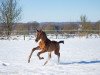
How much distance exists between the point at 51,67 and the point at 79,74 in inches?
58.4

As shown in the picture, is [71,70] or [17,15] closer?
[71,70]

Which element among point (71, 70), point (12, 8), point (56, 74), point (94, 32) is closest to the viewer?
point (56, 74)

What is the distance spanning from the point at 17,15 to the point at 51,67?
28.7 meters

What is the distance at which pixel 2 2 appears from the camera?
124ft

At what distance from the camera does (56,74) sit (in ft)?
27.6

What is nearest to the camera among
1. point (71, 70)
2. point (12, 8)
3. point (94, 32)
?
point (71, 70)

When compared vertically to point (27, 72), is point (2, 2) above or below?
above

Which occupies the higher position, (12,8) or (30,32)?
(12,8)

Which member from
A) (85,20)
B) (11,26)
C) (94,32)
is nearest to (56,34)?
(94,32)

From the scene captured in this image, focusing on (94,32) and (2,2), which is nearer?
(94,32)

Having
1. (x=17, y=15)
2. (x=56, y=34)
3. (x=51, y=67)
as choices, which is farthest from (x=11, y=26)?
(x=51, y=67)

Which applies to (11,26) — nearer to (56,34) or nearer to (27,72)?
(56,34)

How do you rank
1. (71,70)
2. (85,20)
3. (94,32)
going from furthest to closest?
(85,20) → (94,32) → (71,70)

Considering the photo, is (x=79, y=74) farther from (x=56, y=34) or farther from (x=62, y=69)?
(x=56, y=34)
